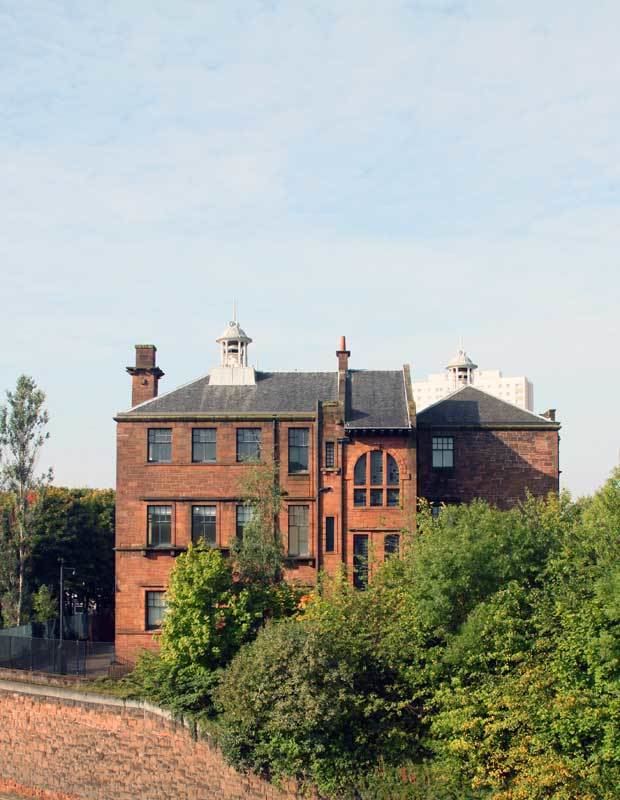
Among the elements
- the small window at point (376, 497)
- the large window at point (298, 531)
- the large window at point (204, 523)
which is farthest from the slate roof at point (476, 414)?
the large window at point (204, 523)

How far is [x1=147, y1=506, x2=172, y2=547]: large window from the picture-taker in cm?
4625

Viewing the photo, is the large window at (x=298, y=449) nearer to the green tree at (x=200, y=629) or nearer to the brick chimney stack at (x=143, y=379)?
the brick chimney stack at (x=143, y=379)

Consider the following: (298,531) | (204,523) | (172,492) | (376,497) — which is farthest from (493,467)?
(172,492)

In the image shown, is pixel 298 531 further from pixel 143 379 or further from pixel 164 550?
pixel 143 379

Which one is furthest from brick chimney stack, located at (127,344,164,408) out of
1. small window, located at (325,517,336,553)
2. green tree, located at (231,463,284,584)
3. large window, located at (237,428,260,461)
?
small window, located at (325,517,336,553)

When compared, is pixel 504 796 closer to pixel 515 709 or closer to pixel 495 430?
pixel 515 709

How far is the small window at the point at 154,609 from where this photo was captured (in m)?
45.7

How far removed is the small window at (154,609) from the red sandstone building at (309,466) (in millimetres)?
49

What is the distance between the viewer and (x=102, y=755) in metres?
36.6

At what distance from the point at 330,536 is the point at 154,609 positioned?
27.5 ft

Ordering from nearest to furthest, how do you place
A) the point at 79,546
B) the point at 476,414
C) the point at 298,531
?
the point at 298,531 → the point at 476,414 → the point at 79,546

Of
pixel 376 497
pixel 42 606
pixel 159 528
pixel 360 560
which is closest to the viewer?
pixel 360 560

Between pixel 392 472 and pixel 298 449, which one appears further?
pixel 298 449

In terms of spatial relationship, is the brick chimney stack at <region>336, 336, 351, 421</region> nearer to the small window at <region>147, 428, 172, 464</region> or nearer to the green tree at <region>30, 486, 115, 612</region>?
the small window at <region>147, 428, 172, 464</region>
